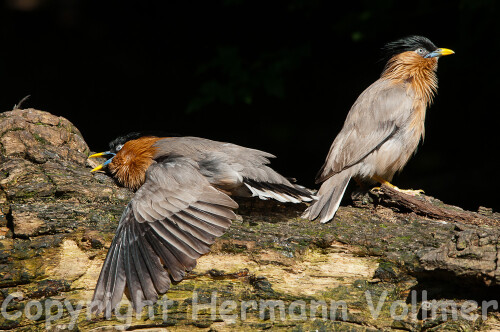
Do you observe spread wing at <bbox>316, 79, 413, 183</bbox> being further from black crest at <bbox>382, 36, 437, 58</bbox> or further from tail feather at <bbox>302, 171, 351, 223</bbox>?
black crest at <bbox>382, 36, 437, 58</bbox>

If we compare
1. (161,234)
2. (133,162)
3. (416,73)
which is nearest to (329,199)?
(161,234)

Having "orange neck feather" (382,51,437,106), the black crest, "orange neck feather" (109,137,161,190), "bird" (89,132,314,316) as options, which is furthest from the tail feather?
the black crest

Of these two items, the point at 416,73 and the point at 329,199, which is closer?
the point at 329,199

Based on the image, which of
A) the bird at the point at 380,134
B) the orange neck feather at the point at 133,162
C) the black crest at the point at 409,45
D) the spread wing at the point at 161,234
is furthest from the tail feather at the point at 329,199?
the black crest at the point at 409,45

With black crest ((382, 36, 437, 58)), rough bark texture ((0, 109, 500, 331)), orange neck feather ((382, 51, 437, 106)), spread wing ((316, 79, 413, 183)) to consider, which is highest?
black crest ((382, 36, 437, 58))

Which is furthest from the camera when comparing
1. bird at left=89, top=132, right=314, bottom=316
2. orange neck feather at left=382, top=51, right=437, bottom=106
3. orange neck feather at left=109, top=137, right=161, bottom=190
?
orange neck feather at left=382, top=51, right=437, bottom=106

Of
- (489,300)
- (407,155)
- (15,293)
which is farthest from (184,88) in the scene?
(489,300)

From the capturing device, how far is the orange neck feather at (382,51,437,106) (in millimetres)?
6156

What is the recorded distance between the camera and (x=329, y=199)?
16.5ft

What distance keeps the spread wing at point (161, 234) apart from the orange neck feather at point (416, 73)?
8.68 ft

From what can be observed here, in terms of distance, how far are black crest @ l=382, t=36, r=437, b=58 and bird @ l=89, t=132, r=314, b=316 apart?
7.39 feet

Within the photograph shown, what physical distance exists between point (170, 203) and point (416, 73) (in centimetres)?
320

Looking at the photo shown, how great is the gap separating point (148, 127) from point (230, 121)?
125cm

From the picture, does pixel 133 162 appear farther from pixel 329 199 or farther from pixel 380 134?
pixel 380 134
